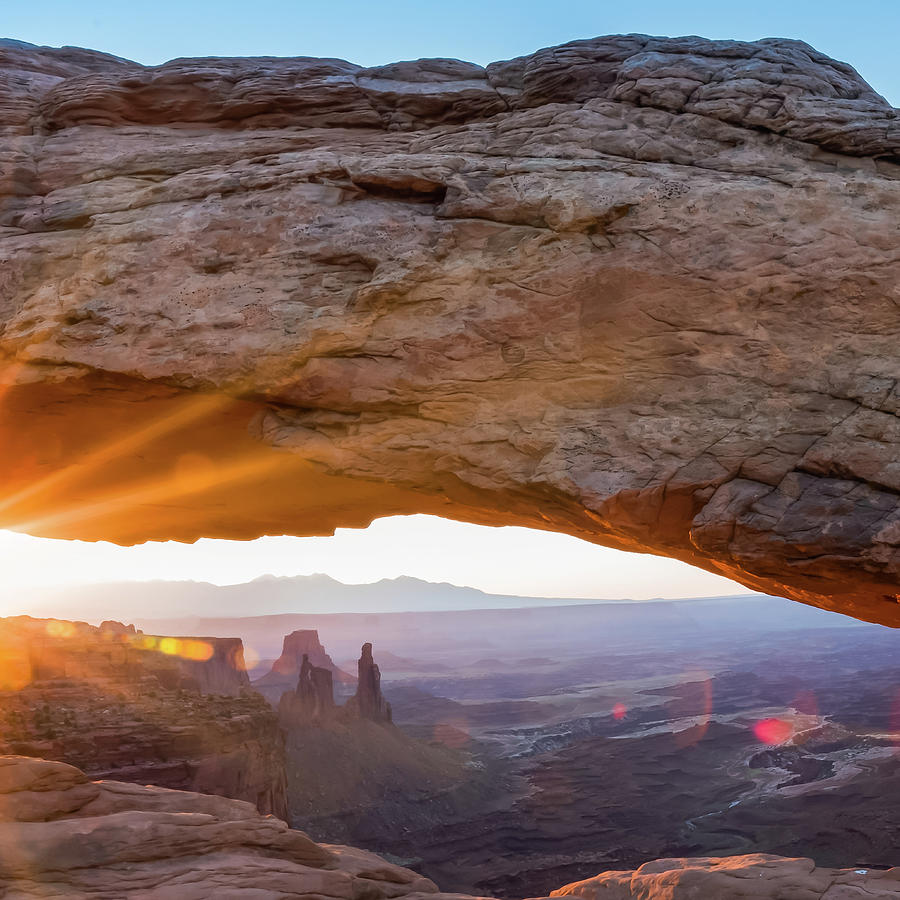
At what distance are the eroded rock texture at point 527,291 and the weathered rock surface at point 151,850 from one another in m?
4.02

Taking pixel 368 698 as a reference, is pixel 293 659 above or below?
below

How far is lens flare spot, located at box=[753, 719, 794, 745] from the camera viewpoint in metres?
75.4

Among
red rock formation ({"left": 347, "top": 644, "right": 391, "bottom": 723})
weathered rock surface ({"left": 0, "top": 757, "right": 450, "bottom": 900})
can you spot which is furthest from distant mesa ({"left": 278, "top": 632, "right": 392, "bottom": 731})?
weathered rock surface ({"left": 0, "top": 757, "right": 450, "bottom": 900})

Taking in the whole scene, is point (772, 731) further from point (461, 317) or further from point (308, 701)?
point (461, 317)

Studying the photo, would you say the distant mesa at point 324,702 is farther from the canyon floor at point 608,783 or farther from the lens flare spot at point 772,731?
the lens flare spot at point 772,731

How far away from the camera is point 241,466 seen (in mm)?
11812

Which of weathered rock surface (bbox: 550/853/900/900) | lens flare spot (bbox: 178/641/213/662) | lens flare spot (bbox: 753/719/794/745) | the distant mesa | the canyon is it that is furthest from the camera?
lens flare spot (bbox: 753/719/794/745)

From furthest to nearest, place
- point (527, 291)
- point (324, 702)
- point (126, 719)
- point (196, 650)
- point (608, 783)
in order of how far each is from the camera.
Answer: point (608, 783), point (196, 650), point (324, 702), point (126, 719), point (527, 291)

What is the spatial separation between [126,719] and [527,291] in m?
21.6

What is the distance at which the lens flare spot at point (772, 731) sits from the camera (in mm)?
75375

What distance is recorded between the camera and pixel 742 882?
316 inches

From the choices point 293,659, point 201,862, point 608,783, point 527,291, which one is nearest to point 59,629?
point 201,862

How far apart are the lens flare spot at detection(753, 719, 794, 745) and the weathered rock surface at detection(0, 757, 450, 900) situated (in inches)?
2963

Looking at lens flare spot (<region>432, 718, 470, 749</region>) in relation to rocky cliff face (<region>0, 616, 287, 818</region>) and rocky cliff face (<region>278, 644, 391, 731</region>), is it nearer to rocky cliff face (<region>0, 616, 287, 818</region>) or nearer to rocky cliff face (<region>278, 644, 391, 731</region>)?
rocky cliff face (<region>278, 644, 391, 731</region>)
